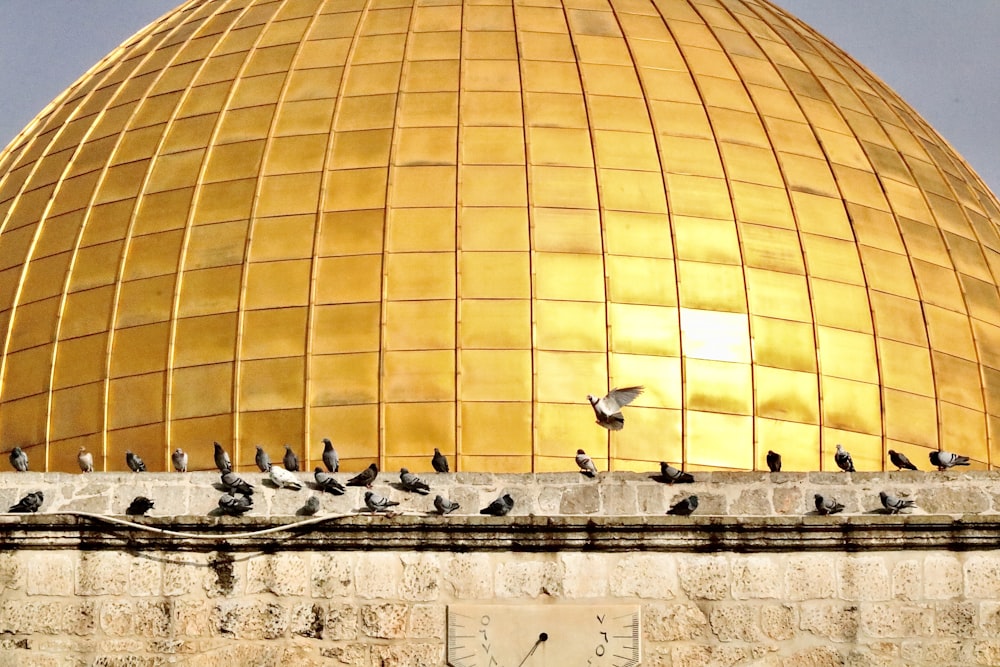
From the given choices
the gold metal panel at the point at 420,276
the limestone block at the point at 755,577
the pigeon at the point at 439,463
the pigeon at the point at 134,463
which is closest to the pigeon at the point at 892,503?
the limestone block at the point at 755,577

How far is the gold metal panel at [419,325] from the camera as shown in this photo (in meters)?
19.5

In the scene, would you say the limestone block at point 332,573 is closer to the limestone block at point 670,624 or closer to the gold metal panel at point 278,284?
the limestone block at point 670,624

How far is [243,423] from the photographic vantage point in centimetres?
1953

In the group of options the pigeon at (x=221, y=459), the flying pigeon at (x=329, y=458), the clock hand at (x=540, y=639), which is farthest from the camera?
the flying pigeon at (x=329, y=458)

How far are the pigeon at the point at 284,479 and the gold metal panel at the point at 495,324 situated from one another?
3.87m

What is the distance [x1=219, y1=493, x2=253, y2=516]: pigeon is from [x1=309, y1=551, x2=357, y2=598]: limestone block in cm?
52

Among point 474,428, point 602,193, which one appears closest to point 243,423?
point 474,428

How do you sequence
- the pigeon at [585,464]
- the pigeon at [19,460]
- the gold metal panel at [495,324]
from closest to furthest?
the pigeon at [585,464] → the pigeon at [19,460] → the gold metal panel at [495,324]

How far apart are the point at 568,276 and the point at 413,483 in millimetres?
4488

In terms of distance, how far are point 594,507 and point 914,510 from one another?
6.81ft

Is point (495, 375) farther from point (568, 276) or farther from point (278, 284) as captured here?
point (278, 284)

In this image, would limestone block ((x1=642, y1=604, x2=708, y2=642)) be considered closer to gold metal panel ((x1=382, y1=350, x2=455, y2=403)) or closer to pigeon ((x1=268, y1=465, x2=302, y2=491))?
pigeon ((x1=268, y1=465, x2=302, y2=491))

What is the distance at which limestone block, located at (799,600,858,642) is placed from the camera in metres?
15.7

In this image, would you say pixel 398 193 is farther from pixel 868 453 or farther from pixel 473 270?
A: pixel 868 453
